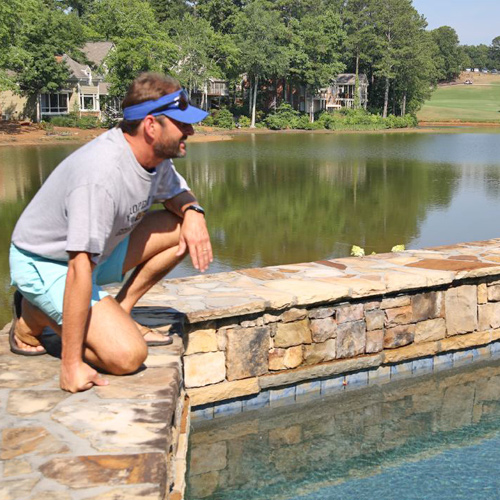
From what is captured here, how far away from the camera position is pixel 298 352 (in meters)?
5.05

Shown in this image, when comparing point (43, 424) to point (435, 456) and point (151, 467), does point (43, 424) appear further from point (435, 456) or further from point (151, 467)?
point (435, 456)

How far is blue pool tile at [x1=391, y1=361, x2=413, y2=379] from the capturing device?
5.59m

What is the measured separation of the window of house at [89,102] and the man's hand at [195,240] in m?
47.8

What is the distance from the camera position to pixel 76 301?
3133 mm

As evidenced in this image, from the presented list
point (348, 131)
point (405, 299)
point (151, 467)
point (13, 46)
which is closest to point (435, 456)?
point (405, 299)

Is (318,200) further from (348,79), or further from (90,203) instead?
(348,79)

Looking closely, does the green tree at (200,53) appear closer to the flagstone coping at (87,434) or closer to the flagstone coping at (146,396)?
the flagstone coping at (146,396)

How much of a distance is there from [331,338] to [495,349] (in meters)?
1.72

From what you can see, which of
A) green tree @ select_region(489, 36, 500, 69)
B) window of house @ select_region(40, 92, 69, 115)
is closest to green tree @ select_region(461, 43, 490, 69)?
green tree @ select_region(489, 36, 500, 69)

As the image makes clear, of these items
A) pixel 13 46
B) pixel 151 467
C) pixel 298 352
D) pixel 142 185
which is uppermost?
pixel 13 46

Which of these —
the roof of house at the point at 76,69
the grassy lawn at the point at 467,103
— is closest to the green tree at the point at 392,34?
the grassy lawn at the point at 467,103

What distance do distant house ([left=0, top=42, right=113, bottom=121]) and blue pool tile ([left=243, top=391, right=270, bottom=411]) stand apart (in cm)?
4352

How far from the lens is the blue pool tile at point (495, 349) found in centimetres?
604

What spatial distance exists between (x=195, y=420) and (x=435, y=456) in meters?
1.54
